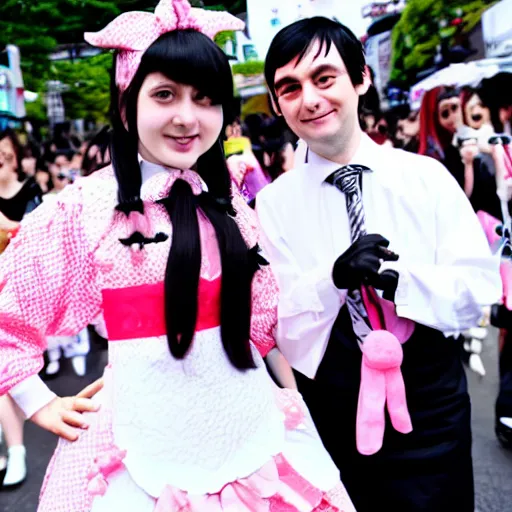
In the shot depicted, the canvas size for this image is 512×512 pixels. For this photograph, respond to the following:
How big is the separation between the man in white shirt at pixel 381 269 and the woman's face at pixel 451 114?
276 cm

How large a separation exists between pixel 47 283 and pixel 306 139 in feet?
2.67

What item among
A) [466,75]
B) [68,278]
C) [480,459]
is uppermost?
[466,75]

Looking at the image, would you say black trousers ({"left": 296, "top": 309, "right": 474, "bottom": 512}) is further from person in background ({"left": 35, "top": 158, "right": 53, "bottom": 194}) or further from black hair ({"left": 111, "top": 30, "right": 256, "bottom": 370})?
person in background ({"left": 35, "top": 158, "right": 53, "bottom": 194})

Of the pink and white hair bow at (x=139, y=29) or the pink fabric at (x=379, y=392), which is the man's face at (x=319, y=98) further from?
the pink fabric at (x=379, y=392)

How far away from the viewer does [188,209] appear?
58.2 inches

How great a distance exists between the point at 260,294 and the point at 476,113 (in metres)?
3.40

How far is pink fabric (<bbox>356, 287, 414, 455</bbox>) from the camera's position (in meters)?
1.65

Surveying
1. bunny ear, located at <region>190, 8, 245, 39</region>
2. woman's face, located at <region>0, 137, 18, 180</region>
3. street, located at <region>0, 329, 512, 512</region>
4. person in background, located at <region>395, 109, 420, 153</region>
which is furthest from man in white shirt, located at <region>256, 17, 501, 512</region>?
person in background, located at <region>395, 109, 420, 153</region>

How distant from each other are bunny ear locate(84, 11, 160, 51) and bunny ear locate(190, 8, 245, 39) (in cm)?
10

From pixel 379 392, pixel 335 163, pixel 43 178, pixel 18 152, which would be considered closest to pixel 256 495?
pixel 379 392

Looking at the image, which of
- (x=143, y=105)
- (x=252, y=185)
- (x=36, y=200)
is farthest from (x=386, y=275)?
(x=36, y=200)

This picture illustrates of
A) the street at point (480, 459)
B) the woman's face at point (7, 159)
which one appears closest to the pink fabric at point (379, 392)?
the street at point (480, 459)

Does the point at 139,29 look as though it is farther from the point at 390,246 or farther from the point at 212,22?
the point at 390,246

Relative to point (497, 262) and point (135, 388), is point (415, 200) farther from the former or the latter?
point (135, 388)
